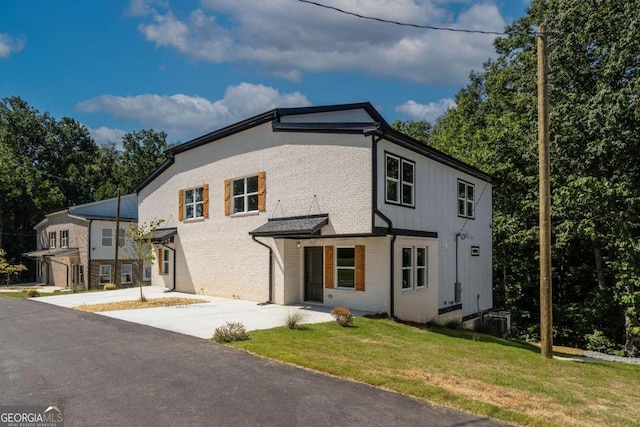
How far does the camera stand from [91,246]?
32.7 m

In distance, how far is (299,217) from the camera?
51.5 ft

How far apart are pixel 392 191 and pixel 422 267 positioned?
12.0 ft

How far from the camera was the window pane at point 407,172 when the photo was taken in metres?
15.2

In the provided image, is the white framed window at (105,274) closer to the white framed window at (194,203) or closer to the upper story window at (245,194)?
the white framed window at (194,203)

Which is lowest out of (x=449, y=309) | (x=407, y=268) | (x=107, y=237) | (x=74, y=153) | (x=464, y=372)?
(x=449, y=309)

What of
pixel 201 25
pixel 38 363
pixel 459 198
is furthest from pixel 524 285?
pixel 38 363

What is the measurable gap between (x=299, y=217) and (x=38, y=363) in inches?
367

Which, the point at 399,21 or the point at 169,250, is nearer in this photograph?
the point at 399,21

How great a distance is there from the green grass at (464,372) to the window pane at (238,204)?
8.03 meters

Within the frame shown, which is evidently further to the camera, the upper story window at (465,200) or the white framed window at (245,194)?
the upper story window at (465,200)

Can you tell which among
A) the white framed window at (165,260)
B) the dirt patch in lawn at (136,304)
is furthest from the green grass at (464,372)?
the white framed window at (165,260)

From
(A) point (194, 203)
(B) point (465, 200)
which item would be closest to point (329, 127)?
(B) point (465, 200)

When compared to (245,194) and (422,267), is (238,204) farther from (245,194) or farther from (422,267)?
(422,267)

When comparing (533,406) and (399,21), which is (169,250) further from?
(533,406)
